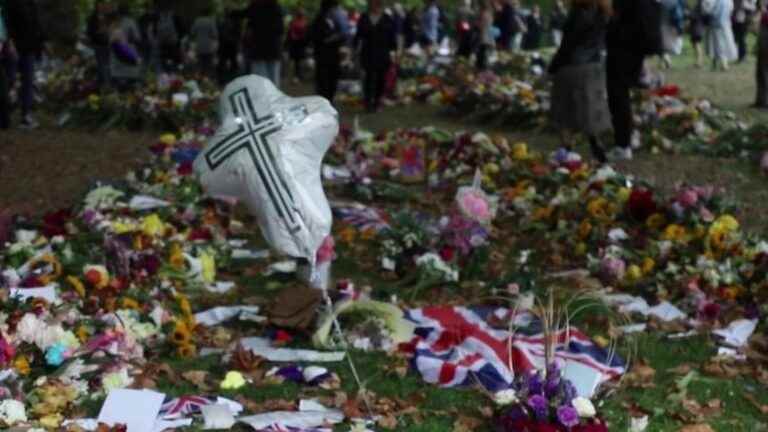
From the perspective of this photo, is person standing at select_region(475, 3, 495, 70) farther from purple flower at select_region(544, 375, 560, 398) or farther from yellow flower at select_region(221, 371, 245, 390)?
purple flower at select_region(544, 375, 560, 398)

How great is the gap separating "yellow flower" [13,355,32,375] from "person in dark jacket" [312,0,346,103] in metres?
11.3

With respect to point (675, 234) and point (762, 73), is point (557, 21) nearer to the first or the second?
point (762, 73)

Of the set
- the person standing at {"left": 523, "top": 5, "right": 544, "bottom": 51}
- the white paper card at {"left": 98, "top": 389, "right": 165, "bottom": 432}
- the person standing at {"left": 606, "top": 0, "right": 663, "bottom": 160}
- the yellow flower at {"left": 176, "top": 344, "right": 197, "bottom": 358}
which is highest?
the person standing at {"left": 606, "top": 0, "right": 663, "bottom": 160}

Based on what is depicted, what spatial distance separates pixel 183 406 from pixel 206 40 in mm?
17315

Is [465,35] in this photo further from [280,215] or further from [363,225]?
[280,215]

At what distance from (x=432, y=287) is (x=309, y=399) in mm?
2429

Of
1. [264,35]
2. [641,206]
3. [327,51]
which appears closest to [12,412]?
[641,206]

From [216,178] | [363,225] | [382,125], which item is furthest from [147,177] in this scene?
[382,125]

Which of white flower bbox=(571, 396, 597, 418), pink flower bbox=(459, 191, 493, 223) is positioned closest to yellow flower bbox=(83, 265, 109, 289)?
pink flower bbox=(459, 191, 493, 223)

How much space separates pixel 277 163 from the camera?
697 centimetres

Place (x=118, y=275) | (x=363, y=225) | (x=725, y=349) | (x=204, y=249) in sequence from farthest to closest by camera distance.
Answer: (x=363, y=225), (x=204, y=249), (x=118, y=275), (x=725, y=349)

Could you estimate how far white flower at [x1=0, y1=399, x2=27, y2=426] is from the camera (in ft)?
17.6

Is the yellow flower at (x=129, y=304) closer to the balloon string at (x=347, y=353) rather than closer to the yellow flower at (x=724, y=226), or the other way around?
the balloon string at (x=347, y=353)

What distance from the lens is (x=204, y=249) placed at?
898 centimetres
